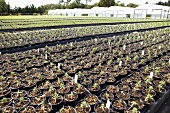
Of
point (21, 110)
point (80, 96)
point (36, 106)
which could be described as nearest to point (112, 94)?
point (80, 96)

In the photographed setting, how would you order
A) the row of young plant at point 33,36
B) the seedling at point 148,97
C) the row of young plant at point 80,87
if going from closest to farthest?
the row of young plant at point 80,87, the seedling at point 148,97, the row of young plant at point 33,36

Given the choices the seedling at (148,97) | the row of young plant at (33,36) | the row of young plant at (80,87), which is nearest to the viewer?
the row of young plant at (80,87)

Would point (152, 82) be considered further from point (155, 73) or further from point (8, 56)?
point (8, 56)

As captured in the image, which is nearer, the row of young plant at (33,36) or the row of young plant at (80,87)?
the row of young plant at (80,87)

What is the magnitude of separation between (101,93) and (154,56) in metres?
3.48

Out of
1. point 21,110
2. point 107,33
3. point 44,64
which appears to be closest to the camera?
point 21,110

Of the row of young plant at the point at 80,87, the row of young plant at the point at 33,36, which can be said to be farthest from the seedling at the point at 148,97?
the row of young plant at the point at 33,36

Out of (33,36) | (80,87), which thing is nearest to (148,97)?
(80,87)

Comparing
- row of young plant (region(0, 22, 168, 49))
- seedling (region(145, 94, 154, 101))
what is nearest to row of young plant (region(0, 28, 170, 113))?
seedling (region(145, 94, 154, 101))

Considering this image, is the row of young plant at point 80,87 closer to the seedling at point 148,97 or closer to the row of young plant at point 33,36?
the seedling at point 148,97

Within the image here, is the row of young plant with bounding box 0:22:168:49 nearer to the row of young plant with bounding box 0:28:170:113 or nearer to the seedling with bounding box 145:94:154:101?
the row of young plant with bounding box 0:28:170:113

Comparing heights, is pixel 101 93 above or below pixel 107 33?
below

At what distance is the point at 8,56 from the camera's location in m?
5.61

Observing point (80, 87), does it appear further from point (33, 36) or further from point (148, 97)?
point (33, 36)
